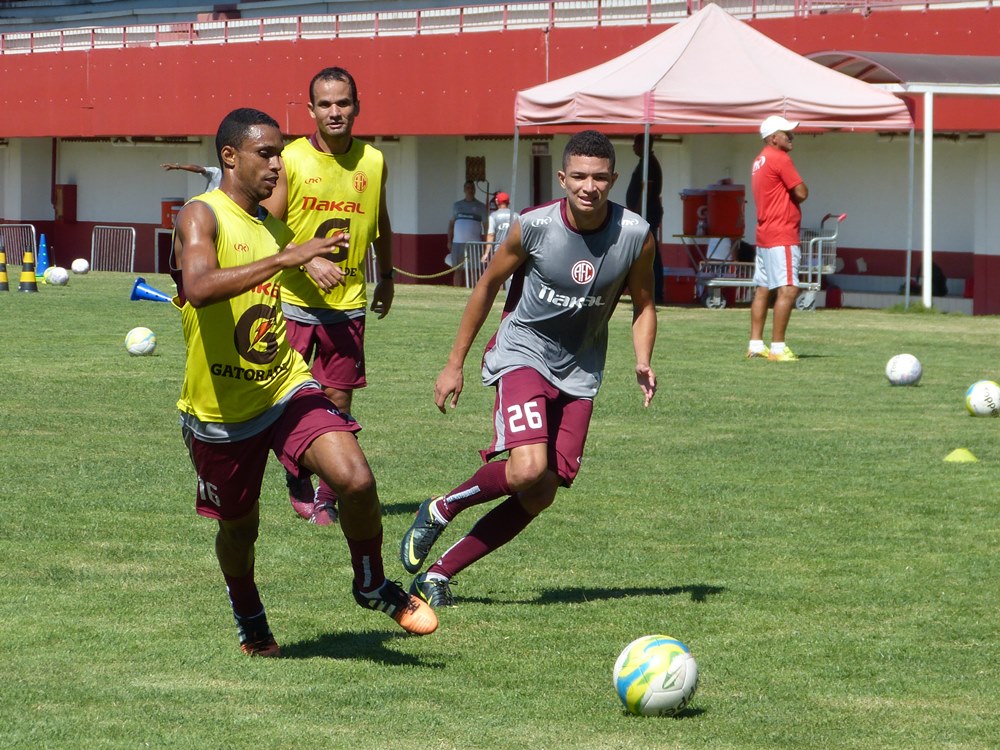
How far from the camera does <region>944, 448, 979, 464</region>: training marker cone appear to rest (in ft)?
37.0

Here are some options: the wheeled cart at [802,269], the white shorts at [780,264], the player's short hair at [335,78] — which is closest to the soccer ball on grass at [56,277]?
the wheeled cart at [802,269]

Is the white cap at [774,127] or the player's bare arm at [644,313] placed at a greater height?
the white cap at [774,127]

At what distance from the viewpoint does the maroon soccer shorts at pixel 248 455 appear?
6152 mm

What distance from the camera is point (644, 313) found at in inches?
300

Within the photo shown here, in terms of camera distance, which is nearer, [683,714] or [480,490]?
A: [683,714]

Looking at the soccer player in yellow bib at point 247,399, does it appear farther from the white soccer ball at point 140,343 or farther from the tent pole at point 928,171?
the tent pole at point 928,171

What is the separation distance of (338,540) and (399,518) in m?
0.66

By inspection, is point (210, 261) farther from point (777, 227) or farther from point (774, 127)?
point (774, 127)

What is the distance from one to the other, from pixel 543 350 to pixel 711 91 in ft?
54.4

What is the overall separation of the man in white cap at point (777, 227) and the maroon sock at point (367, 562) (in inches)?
457

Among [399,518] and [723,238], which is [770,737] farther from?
[723,238]

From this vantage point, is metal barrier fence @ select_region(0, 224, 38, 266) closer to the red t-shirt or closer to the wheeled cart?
the wheeled cart

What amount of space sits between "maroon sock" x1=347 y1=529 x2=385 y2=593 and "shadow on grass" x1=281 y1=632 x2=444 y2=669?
0.24 metres

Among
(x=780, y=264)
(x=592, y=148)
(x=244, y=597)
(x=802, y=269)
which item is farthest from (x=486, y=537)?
(x=802, y=269)
